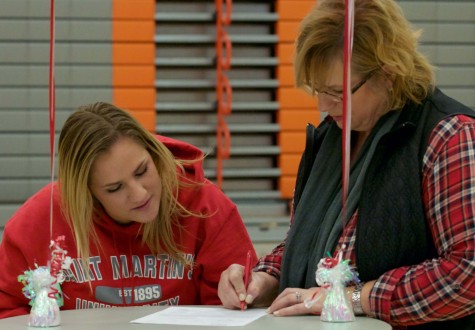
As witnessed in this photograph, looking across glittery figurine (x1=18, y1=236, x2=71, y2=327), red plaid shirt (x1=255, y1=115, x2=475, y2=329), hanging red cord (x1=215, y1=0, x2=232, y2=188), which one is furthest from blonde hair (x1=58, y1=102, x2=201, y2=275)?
hanging red cord (x1=215, y1=0, x2=232, y2=188)

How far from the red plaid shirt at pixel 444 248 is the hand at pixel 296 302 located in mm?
130

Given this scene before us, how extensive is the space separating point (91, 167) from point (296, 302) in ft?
2.48

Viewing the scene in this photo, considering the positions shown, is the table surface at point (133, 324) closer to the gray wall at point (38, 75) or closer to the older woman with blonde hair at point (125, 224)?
the older woman with blonde hair at point (125, 224)

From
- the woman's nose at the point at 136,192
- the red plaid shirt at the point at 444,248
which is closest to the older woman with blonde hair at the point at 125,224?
the woman's nose at the point at 136,192

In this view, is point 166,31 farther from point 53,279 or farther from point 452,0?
point 53,279

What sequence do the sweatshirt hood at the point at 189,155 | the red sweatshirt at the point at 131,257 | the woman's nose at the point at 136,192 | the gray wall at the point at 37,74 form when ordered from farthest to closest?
the gray wall at the point at 37,74 → the sweatshirt hood at the point at 189,155 → the red sweatshirt at the point at 131,257 → the woman's nose at the point at 136,192

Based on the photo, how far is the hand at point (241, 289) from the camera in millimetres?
2338

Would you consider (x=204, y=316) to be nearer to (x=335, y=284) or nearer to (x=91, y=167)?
(x=335, y=284)

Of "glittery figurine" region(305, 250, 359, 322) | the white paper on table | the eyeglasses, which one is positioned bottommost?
the white paper on table

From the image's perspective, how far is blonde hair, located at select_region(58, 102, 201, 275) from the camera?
2.56 metres

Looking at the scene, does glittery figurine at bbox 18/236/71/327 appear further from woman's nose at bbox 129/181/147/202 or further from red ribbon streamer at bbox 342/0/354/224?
red ribbon streamer at bbox 342/0/354/224

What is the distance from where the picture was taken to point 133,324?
84.1 inches

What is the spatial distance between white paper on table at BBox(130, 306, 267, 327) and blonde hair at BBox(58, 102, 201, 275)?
0.34 m

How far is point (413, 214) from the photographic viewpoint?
6.72 feet
